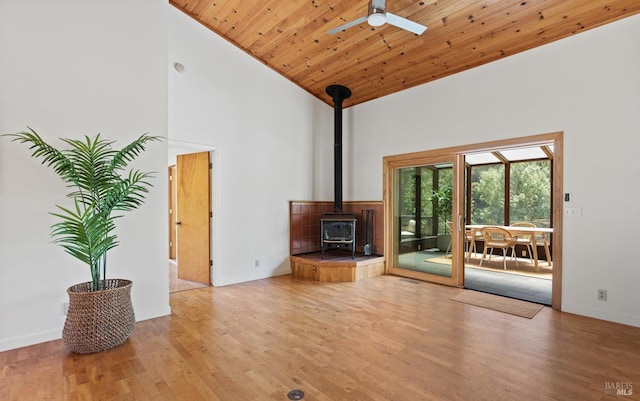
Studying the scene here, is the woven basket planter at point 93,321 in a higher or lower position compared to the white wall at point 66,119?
lower

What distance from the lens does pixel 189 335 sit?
2855 millimetres

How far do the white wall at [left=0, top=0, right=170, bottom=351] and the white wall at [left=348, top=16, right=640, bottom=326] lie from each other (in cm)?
407

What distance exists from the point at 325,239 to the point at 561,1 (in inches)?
157

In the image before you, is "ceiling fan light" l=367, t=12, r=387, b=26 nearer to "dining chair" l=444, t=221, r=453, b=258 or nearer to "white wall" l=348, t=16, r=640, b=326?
"white wall" l=348, t=16, r=640, b=326

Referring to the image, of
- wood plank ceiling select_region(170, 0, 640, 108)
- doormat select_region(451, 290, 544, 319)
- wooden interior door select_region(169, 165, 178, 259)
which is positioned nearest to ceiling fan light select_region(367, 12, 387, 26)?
wood plank ceiling select_region(170, 0, 640, 108)

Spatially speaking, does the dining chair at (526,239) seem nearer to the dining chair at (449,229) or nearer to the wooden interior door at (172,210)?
the dining chair at (449,229)

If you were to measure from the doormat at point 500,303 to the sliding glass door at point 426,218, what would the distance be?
0.47 m

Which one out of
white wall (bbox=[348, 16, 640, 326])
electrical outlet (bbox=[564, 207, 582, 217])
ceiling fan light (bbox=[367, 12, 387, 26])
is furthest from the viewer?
electrical outlet (bbox=[564, 207, 582, 217])

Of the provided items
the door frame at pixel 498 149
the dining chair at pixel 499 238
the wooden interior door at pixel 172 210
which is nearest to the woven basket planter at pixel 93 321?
the wooden interior door at pixel 172 210

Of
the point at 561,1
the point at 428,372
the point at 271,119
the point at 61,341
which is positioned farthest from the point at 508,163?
the point at 61,341

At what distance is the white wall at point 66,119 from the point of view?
2623mm

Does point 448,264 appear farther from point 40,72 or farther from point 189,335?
point 40,72

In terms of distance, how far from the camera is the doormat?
3.47 m

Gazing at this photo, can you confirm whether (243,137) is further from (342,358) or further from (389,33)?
(342,358)
